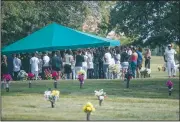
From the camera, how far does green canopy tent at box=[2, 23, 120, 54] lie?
93.7ft

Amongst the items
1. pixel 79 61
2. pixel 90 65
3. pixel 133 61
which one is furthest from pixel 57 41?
pixel 133 61

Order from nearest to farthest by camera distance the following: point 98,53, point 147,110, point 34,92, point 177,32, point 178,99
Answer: point 147,110
point 178,99
point 34,92
point 98,53
point 177,32

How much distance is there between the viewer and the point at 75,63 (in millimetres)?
27203

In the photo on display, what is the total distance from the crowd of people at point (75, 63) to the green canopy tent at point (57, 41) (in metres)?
0.39

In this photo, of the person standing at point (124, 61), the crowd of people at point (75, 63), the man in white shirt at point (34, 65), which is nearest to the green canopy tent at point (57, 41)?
the crowd of people at point (75, 63)

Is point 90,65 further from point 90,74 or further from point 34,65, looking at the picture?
point 34,65

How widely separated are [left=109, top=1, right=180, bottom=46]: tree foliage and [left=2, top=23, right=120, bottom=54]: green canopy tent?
27.9 ft

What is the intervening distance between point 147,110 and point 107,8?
1450 inches

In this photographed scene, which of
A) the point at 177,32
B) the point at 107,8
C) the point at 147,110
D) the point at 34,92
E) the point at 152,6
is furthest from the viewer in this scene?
the point at 107,8

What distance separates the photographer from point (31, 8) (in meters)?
37.8

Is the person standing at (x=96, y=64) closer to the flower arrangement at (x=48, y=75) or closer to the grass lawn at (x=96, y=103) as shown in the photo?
the flower arrangement at (x=48, y=75)

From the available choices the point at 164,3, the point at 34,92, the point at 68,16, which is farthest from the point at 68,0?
the point at 34,92

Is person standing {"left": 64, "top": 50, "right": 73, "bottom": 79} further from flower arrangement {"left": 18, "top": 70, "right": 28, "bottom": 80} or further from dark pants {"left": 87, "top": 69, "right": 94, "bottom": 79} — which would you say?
flower arrangement {"left": 18, "top": 70, "right": 28, "bottom": 80}

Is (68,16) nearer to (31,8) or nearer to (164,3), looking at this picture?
(31,8)
